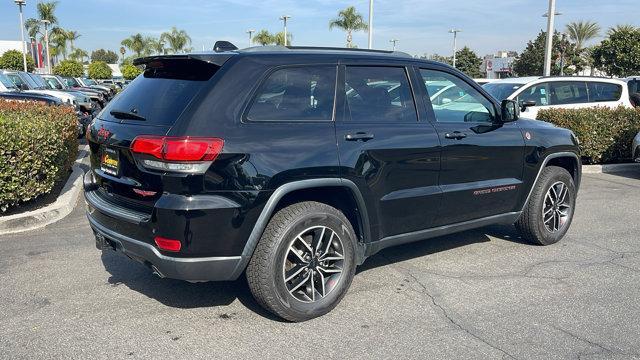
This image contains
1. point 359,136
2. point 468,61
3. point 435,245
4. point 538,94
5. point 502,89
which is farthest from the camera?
point 468,61

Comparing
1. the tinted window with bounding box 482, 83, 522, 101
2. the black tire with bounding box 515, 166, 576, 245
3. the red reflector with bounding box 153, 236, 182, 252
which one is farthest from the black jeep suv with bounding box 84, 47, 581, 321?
the tinted window with bounding box 482, 83, 522, 101

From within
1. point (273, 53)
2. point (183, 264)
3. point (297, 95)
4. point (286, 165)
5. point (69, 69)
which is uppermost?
point (69, 69)

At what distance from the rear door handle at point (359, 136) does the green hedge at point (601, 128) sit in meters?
7.68

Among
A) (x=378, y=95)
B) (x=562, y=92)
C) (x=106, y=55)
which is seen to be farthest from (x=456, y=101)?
(x=106, y=55)

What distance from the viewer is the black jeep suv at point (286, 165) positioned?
344cm

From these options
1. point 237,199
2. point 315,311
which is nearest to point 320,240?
point 315,311

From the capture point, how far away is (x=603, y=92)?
12.0 metres

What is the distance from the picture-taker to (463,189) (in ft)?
15.5

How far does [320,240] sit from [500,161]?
2.07m

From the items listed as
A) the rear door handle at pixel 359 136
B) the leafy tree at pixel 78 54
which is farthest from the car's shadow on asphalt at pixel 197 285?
the leafy tree at pixel 78 54

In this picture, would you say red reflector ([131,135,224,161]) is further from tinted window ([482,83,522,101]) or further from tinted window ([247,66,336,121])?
tinted window ([482,83,522,101])

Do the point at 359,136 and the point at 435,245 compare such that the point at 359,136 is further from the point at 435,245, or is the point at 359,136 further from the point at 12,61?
the point at 12,61

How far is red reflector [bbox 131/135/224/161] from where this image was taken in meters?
3.35

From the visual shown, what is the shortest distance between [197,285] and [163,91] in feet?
5.28
